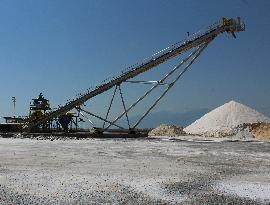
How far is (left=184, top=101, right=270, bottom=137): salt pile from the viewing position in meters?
62.6

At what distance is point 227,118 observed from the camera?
216 feet

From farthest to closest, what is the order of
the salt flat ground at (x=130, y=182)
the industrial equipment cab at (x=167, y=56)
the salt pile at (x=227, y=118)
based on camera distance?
the salt pile at (x=227, y=118), the industrial equipment cab at (x=167, y=56), the salt flat ground at (x=130, y=182)

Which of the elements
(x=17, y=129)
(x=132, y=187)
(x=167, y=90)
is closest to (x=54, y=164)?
(x=132, y=187)

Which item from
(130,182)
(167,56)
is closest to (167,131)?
(167,56)

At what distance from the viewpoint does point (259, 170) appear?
45.2 feet

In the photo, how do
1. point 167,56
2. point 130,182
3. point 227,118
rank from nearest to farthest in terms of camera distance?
point 130,182
point 167,56
point 227,118

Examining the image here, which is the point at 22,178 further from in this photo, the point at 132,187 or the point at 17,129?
the point at 17,129

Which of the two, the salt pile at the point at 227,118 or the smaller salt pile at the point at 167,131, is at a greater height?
the salt pile at the point at 227,118

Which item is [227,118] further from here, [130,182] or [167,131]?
[130,182]

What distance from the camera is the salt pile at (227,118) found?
205 ft

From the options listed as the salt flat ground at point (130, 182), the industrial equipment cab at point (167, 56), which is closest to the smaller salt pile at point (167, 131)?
the industrial equipment cab at point (167, 56)

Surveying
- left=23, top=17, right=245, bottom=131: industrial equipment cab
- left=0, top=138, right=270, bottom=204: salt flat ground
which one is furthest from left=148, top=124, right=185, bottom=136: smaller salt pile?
left=0, top=138, right=270, bottom=204: salt flat ground

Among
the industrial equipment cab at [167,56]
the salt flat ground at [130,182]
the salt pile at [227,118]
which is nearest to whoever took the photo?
the salt flat ground at [130,182]

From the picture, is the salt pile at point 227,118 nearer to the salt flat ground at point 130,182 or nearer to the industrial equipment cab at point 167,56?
the industrial equipment cab at point 167,56
